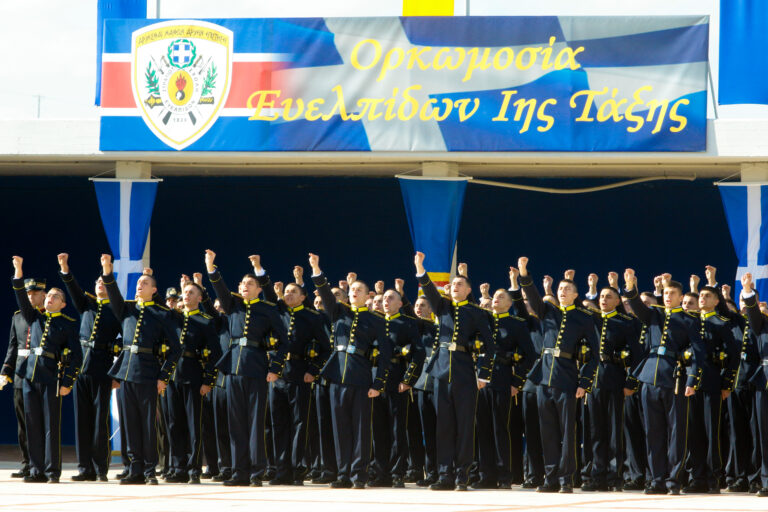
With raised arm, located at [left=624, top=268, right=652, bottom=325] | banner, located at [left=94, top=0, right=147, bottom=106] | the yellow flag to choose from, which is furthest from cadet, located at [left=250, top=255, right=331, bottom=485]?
banner, located at [left=94, top=0, right=147, bottom=106]

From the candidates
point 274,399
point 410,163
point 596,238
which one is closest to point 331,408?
point 274,399

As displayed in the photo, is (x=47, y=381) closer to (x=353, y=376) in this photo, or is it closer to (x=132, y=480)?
(x=132, y=480)

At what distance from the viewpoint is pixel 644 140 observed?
502 inches

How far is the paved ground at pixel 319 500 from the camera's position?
764 cm

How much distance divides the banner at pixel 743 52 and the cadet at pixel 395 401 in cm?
502

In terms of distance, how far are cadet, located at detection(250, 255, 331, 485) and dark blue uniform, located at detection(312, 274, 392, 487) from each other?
0.46m

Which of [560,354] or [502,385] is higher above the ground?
[560,354]

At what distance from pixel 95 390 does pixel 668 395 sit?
4.47 m

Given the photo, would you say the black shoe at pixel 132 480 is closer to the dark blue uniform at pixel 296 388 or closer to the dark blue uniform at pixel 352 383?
the dark blue uniform at pixel 296 388

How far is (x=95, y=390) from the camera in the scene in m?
9.84

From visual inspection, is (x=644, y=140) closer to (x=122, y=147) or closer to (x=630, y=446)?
(x=630, y=446)

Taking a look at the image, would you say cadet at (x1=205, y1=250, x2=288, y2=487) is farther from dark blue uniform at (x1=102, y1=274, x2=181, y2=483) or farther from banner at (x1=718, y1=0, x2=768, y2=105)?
banner at (x1=718, y1=0, x2=768, y2=105)

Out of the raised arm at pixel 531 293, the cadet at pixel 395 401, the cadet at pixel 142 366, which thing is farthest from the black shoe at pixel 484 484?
the cadet at pixel 142 366

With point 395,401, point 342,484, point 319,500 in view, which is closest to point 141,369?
point 342,484
